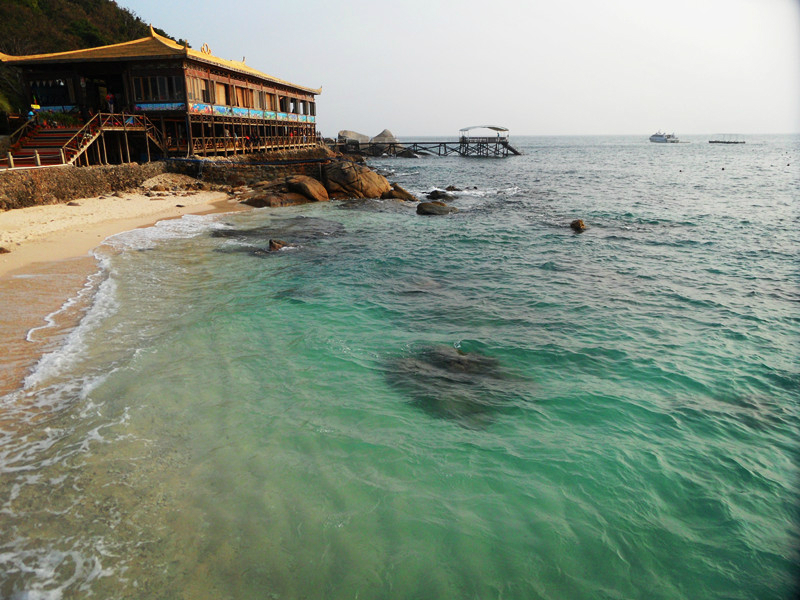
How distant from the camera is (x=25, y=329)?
909 cm

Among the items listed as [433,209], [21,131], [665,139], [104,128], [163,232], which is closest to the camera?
[163,232]

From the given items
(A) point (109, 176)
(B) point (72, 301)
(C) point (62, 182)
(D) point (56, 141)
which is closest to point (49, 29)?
(D) point (56, 141)

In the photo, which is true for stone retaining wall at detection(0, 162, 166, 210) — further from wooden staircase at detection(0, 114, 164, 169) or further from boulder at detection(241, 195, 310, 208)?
boulder at detection(241, 195, 310, 208)

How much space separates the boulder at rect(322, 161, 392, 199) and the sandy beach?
613cm

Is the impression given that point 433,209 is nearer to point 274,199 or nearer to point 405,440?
point 274,199

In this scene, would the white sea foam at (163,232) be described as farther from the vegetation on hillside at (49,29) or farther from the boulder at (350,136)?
the boulder at (350,136)

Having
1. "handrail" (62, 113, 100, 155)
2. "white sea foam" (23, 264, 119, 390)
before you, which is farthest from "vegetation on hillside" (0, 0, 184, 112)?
"white sea foam" (23, 264, 119, 390)

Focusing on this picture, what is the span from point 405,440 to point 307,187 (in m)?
23.6

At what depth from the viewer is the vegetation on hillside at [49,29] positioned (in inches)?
1476

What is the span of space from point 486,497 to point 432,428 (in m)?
1.45

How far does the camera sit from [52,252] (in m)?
14.3

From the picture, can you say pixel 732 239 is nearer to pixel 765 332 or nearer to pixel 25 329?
pixel 765 332

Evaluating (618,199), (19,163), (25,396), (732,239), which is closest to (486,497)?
(25,396)

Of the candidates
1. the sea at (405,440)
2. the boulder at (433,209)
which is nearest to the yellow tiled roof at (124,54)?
the boulder at (433,209)
